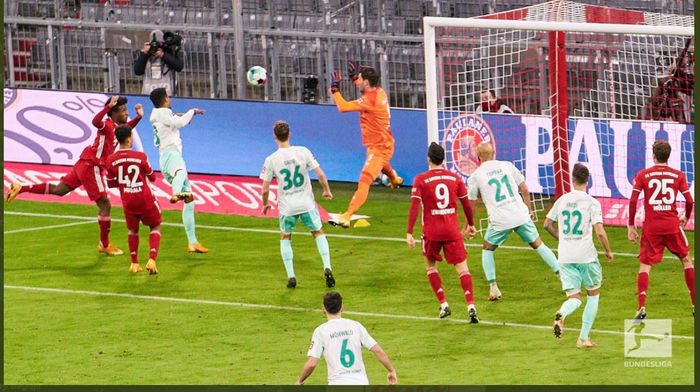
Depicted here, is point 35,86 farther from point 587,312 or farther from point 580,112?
point 587,312

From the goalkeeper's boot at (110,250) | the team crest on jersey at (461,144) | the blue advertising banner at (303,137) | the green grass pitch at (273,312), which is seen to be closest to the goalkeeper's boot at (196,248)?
the green grass pitch at (273,312)

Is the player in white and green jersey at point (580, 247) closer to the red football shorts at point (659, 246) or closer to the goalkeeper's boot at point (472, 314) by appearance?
the red football shorts at point (659, 246)

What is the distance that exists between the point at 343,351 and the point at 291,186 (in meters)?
6.45

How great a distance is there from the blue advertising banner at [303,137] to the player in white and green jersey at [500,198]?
5.11 meters

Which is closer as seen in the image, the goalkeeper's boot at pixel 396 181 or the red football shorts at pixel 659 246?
Answer: the red football shorts at pixel 659 246

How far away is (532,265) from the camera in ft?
75.2

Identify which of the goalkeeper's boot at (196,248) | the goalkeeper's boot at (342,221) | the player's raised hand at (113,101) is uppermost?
the player's raised hand at (113,101)

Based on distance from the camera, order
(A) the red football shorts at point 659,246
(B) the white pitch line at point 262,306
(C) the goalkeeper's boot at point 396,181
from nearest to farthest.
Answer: (A) the red football shorts at point 659,246 < (B) the white pitch line at point 262,306 < (C) the goalkeeper's boot at point 396,181

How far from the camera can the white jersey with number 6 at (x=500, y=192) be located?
1997 cm

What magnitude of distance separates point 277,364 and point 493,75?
859 centimetres

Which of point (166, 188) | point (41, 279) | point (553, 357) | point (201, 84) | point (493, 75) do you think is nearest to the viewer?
point (553, 357)

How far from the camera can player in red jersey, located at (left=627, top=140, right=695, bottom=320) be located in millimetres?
19125

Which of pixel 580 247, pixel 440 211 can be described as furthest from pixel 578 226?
pixel 440 211

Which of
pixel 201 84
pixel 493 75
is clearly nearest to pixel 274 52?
pixel 201 84
